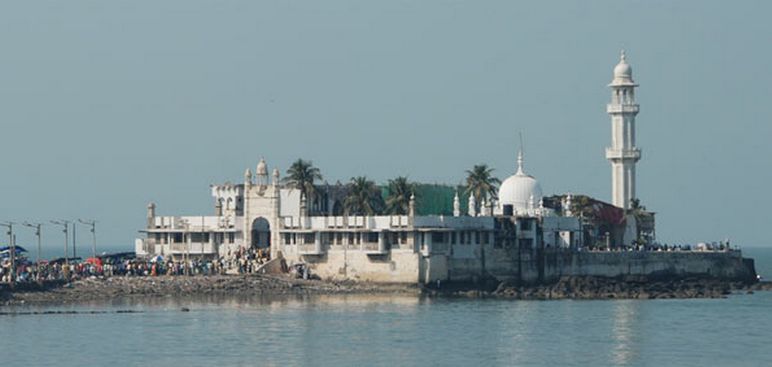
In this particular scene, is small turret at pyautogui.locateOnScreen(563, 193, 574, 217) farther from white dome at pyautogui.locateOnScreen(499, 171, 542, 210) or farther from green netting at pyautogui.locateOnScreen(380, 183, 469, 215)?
green netting at pyautogui.locateOnScreen(380, 183, 469, 215)

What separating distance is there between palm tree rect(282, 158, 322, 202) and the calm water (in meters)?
12.7

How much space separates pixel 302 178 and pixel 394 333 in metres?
35.7

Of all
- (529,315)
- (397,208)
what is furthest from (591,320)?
(397,208)

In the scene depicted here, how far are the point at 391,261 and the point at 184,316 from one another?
862 inches

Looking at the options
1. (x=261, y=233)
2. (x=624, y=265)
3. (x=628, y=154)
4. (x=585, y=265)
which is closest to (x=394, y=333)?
(x=585, y=265)

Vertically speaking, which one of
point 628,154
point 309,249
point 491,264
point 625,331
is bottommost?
point 625,331

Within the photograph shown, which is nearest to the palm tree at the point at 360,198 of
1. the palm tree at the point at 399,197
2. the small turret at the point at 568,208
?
the palm tree at the point at 399,197

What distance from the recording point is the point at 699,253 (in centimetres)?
13300

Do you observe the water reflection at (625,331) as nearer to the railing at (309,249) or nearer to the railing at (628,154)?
the railing at (309,249)

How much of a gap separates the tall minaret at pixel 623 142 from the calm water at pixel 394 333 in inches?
1031

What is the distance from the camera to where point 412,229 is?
120 m

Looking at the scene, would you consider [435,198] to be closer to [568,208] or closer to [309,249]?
[568,208]

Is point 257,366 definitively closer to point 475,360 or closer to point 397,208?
point 475,360

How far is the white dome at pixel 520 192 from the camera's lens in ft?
433
